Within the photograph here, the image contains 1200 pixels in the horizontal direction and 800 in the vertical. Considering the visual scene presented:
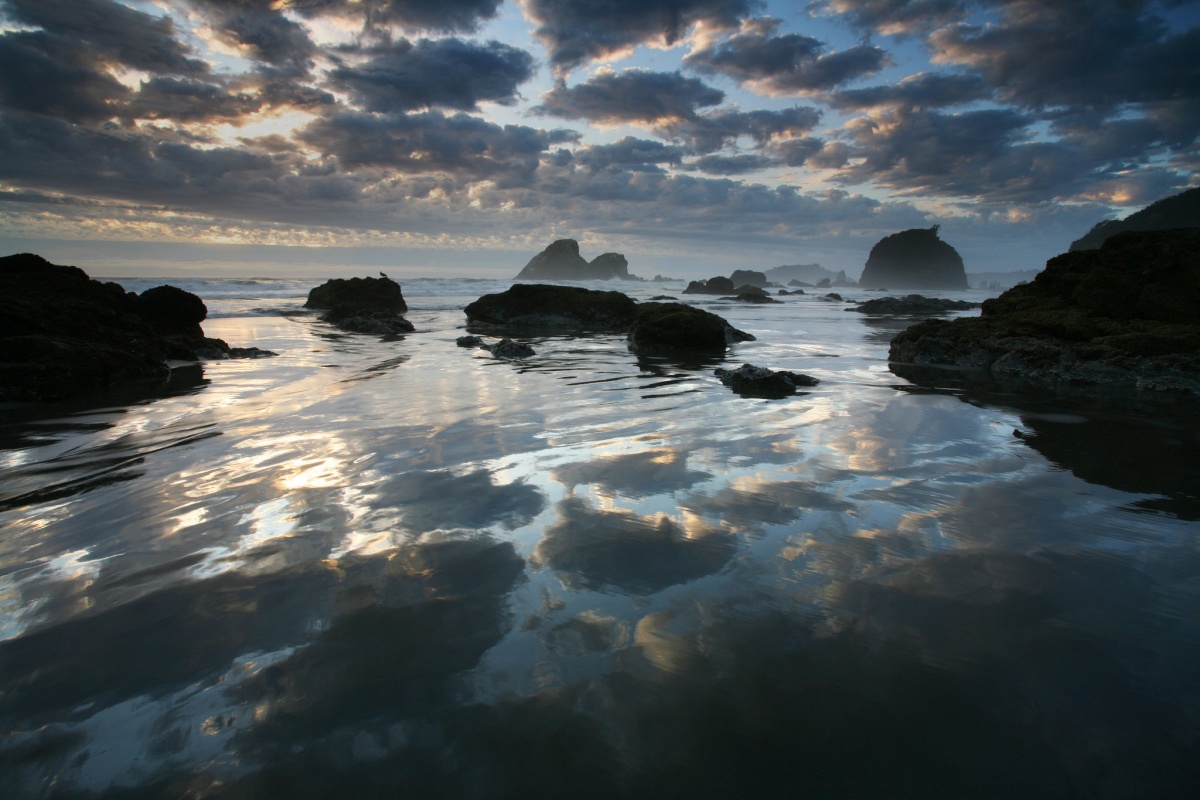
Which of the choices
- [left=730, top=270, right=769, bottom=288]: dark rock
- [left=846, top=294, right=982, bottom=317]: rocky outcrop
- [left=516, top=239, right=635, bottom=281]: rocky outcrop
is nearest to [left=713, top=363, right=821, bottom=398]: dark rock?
[left=846, top=294, right=982, bottom=317]: rocky outcrop

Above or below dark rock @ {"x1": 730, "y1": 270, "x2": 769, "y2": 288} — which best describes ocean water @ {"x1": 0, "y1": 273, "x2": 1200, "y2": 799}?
below

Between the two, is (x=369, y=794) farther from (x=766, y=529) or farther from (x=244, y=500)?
(x=244, y=500)

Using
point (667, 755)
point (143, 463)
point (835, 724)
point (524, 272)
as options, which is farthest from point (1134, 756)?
point (524, 272)

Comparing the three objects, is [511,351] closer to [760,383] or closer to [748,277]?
[760,383]

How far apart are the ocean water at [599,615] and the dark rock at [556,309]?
16.6 metres

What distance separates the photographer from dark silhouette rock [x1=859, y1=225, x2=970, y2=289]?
148 metres

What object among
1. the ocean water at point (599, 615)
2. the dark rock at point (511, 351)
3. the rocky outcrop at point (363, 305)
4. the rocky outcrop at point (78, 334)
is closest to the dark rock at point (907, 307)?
the rocky outcrop at point (363, 305)

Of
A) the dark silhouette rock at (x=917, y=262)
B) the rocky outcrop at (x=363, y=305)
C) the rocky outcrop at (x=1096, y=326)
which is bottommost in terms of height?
the rocky outcrop at (x=363, y=305)

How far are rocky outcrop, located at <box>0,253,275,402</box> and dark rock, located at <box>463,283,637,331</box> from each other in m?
11.3

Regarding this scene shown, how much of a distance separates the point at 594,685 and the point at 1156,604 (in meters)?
3.02

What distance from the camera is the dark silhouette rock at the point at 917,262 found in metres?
148

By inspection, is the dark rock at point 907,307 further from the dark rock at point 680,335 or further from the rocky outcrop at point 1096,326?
the dark rock at point 680,335

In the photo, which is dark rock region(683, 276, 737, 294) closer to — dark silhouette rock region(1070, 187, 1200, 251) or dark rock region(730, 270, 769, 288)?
dark silhouette rock region(1070, 187, 1200, 251)

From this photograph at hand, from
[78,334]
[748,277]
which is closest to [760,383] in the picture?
[78,334]
